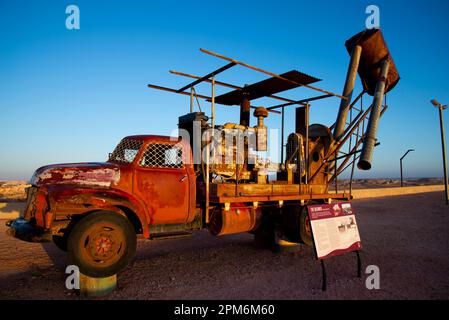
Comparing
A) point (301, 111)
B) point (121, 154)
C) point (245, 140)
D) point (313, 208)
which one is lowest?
point (313, 208)

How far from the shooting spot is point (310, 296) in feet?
14.4

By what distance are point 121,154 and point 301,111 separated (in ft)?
17.1

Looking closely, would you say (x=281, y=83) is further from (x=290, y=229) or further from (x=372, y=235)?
(x=372, y=235)

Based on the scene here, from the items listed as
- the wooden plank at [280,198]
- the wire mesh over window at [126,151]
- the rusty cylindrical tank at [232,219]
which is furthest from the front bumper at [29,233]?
the rusty cylindrical tank at [232,219]

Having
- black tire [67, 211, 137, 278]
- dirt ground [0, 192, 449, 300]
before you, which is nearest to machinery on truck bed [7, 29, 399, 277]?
black tire [67, 211, 137, 278]

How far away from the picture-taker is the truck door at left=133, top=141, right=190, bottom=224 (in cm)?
502

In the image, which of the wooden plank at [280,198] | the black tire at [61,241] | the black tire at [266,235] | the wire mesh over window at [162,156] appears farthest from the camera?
the black tire at [266,235]

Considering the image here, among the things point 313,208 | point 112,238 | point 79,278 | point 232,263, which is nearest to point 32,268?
point 79,278

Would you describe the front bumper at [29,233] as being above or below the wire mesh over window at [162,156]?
below

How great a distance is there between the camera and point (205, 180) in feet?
18.7

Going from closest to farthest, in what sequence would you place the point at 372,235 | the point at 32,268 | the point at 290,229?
the point at 32,268, the point at 290,229, the point at 372,235

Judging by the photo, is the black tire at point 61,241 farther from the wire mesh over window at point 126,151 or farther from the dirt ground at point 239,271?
the wire mesh over window at point 126,151

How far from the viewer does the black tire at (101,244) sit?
13.6 feet

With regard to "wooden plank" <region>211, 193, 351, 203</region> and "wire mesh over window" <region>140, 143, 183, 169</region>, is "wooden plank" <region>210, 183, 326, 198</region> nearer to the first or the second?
"wooden plank" <region>211, 193, 351, 203</region>
